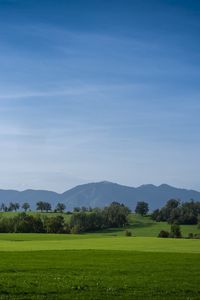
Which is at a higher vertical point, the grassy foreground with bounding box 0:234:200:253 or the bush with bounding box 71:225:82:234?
the bush with bounding box 71:225:82:234

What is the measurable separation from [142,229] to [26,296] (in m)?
169

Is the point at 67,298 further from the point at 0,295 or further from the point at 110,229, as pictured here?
the point at 110,229

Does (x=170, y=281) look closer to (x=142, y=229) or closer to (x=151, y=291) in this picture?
(x=151, y=291)

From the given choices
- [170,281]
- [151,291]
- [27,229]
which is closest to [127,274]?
[170,281]

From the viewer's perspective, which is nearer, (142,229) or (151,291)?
(151,291)

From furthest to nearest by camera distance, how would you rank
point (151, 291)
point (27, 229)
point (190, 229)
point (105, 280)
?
point (190, 229) < point (27, 229) < point (105, 280) < point (151, 291)

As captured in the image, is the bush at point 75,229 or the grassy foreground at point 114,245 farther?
the bush at point 75,229

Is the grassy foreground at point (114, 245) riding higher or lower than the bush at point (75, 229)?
lower

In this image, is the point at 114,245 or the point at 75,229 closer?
the point at 114,245

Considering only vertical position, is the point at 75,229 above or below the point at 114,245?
above

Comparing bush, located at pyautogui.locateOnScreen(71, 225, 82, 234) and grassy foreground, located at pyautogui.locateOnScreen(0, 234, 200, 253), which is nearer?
grassy foreground, located at pyautogui.locateOnScreen(0, 234, 200, 253)

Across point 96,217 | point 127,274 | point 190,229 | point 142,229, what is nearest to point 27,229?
point 96,217

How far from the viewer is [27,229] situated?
6855 inches

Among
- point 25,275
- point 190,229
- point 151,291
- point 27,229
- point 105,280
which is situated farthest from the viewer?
point 190,229
